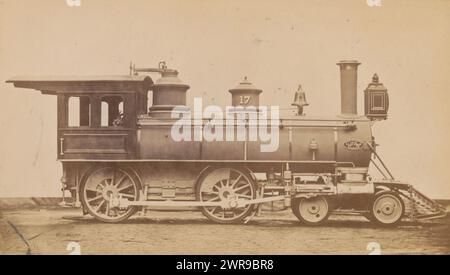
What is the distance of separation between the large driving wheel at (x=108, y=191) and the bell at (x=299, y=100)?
7.76 ft

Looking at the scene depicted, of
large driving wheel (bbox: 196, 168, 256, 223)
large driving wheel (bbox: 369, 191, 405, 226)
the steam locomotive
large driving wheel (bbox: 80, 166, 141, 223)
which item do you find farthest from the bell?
large driving wheel (bbox: 80, 166, 141, 223)

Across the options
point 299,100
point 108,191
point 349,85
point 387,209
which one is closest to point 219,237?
point 108,191

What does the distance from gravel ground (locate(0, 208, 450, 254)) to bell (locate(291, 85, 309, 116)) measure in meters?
1.54

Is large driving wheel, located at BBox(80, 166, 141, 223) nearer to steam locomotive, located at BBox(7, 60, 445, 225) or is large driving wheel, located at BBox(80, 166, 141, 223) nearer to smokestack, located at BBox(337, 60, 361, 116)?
steam locomotive, located at BBox(7, 60, 445, 225)

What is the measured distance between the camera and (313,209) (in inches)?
384

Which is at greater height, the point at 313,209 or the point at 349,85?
the point at 349,85

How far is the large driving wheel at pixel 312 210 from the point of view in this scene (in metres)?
9.73

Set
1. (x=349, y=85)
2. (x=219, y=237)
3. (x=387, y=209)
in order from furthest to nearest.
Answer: (x=349, y=85) → (x=387, y=209) → (x=219, y=237)

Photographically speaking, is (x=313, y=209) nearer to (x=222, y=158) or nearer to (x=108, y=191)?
(x=222, y=158)

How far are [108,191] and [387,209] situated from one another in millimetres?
3698

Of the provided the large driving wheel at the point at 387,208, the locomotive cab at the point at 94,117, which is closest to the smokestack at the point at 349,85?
the large driving wheel at the point at 387,208
